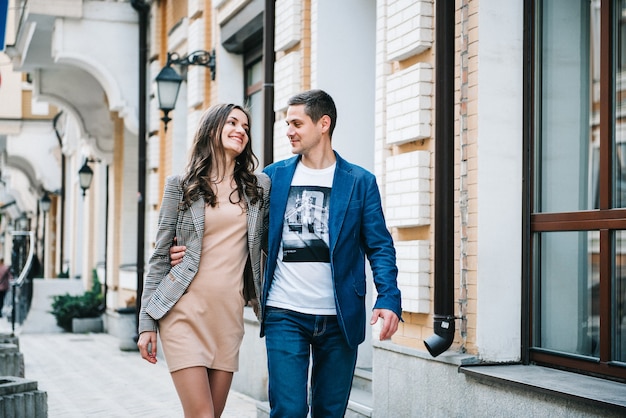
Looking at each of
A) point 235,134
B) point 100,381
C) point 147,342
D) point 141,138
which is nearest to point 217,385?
point 147,342

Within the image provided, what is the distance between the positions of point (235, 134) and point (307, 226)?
54 cm

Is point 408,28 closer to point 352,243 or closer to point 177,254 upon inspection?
point 352,243

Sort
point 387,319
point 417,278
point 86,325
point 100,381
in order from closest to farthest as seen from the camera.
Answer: point 387,319, point 417,278, point 100,381, point 86,325

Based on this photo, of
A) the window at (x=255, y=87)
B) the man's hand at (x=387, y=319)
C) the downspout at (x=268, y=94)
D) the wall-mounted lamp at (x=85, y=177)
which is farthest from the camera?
the wall-mounted lamp at (x=85, y=177)

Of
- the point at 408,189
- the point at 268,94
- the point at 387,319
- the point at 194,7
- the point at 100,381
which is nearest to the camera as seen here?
the point at 387,319

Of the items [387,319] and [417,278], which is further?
[417,278]

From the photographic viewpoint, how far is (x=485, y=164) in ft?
20.0

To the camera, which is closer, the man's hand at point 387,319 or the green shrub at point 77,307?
the man's hand at point 387,319

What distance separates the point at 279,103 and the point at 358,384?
290cm

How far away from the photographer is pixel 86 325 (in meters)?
19.9

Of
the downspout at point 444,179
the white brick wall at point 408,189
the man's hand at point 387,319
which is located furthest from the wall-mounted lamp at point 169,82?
the man's hand at point 387,319

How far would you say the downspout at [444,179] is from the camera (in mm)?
6109

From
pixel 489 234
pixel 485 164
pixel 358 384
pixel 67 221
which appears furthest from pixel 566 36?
pixel 67 221

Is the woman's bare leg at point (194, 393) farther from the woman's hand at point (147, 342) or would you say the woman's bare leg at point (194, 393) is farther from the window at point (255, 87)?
the window at point (255, 87)
